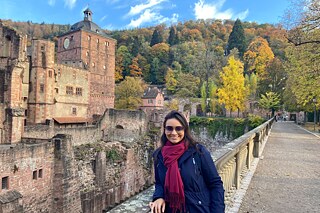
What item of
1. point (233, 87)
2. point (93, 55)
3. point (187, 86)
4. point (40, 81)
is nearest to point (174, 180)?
point (40, 81)

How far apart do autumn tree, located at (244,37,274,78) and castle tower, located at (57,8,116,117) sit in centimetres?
4101

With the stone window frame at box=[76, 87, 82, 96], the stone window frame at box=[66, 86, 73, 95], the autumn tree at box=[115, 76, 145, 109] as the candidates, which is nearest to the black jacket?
the stone window frame at box=[66, 86, 73, 95]

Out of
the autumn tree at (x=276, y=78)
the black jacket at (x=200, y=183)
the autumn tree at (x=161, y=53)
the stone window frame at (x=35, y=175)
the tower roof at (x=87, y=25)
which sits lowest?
the stone window frame at (x=35, y=175)

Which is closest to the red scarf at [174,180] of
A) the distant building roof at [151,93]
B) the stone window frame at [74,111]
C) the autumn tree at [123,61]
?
the stone window frame at [74,111]

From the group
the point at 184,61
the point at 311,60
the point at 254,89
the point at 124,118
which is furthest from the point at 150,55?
the point at 311,60

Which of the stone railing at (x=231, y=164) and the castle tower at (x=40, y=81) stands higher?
the castle tower at (x=40, y=81)

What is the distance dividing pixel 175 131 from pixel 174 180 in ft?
1.66

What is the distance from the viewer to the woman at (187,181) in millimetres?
2568

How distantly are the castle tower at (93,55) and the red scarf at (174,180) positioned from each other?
41.2 m

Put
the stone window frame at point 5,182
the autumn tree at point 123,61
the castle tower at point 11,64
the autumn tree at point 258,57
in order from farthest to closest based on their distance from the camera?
the autumn tree at point 123,61
the autumn tree at point 258,57
the castle tower at point 11,64
the stone window frame at point 5,182

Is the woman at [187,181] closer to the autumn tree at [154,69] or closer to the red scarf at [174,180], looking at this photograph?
the red scarf at [174,180]

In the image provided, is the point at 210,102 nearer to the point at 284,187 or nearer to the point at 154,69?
the point at 154,69

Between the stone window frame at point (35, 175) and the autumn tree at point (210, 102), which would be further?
the autumn tree at point (210, 102)

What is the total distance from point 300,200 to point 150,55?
86311 mm
